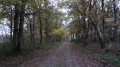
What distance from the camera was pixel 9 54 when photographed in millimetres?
10391

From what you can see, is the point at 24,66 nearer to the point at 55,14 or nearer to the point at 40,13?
the point at 40,13

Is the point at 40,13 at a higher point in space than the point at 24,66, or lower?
higher

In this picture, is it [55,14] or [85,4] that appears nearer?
[85,4]

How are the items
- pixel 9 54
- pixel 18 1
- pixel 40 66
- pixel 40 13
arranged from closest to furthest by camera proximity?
pixel 40 66
pixel 18 1
pixel 9 54
pixel 40 13

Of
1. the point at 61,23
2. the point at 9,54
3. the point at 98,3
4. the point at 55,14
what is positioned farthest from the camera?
the point at 61,23

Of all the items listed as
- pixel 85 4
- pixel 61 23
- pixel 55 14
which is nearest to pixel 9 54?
pixel 55 14

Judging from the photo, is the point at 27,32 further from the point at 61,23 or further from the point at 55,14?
the point at 61,23

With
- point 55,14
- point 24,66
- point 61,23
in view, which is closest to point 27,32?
point 55,14

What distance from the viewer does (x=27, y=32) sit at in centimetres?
2158

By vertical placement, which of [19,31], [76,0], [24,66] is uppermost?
[76,0]

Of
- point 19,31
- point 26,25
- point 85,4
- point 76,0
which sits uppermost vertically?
point 76,0

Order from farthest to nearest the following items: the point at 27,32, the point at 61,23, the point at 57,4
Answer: the point at 61,23 → the point at 27,32 → the point at 57,4

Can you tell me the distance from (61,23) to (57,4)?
82.7 ft

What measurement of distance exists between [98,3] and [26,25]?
1655cm
